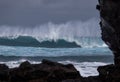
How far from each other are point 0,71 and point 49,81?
4.35 meters

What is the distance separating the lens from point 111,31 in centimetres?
2783

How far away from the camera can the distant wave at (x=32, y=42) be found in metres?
158

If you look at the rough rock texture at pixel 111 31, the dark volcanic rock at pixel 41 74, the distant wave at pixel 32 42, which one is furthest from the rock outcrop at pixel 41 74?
the distant wave at pixel 32 42

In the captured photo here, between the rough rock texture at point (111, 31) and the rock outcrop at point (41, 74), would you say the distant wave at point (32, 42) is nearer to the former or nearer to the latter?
the rock outcrop at point (41, 74)

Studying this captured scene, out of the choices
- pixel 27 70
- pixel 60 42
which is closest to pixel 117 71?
pixel 27 70

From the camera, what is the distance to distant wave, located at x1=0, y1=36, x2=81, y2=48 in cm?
15840

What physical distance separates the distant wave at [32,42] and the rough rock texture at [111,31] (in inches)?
4967

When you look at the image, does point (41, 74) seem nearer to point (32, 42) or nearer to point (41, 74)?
point (41, 74)

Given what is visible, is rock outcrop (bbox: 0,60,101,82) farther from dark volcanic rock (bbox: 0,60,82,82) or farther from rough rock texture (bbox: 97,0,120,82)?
rough rock texture (bbox: 97,0,120,82)

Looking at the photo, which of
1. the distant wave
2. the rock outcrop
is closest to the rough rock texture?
the rock outcrop

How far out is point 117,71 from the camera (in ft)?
85.7

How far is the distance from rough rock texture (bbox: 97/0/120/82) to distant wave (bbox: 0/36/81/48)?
414 feet

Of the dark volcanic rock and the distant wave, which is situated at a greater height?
the dark volcanic rock

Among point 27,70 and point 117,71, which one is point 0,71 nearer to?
point 27,70
